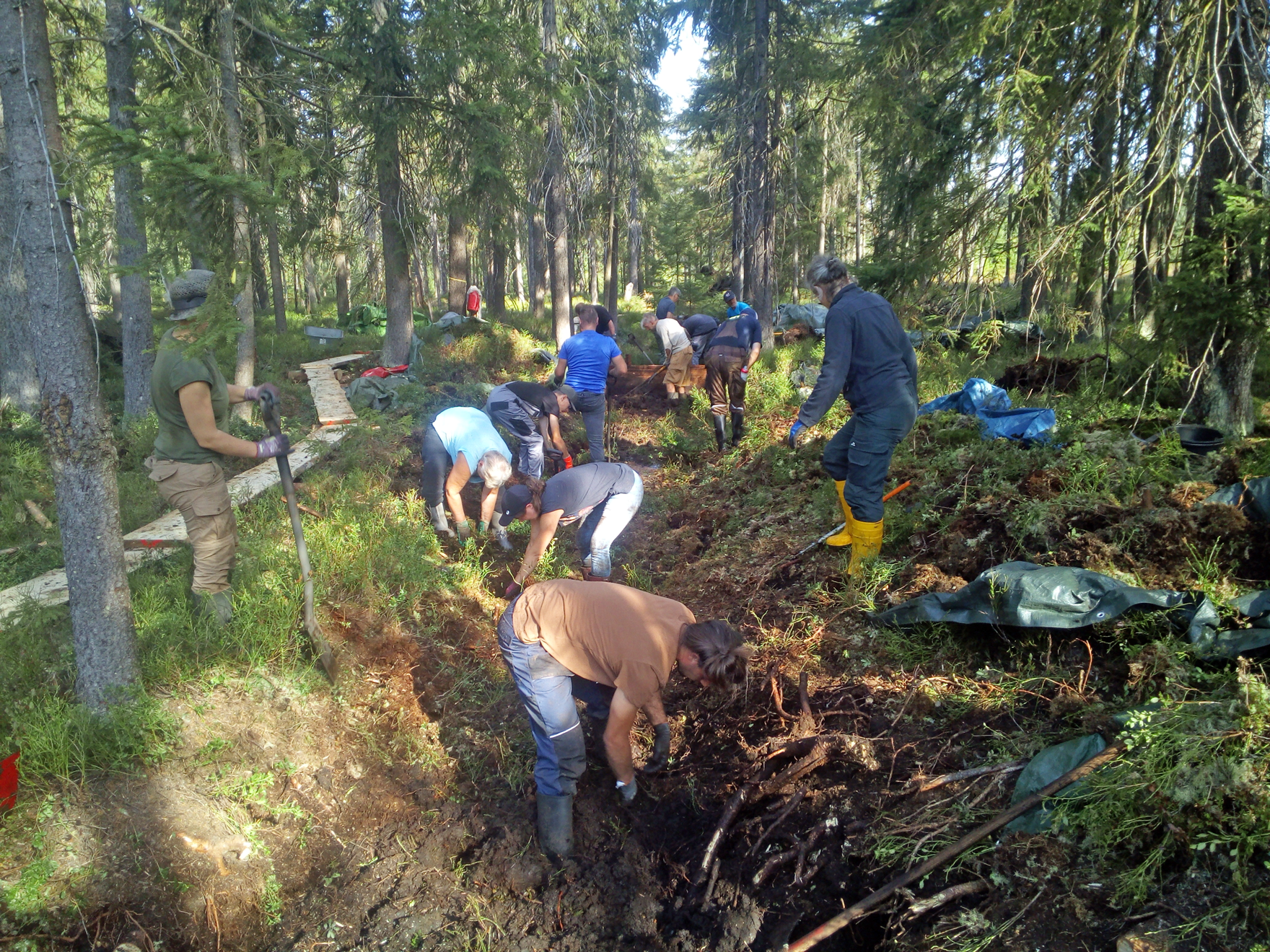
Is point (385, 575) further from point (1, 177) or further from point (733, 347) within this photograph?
point (1, 177)

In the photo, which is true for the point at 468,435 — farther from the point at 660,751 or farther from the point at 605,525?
the point at 660,751

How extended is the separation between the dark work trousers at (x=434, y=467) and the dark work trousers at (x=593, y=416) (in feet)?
6.00

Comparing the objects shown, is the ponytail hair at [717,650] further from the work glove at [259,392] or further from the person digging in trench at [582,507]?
the work glove at [259,392]

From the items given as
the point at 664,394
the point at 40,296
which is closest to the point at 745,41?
the point at 664,394

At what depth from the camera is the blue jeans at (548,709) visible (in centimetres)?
309

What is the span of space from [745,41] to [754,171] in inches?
94.1

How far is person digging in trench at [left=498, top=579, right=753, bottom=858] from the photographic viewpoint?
9.19ft

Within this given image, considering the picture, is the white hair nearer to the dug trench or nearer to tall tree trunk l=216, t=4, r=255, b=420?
the dug trench

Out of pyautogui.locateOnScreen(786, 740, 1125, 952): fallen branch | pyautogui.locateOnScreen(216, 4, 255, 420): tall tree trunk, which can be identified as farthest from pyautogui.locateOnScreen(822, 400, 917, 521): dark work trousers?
pyautogui.locateOnScreen(216, 4, 255, 420): tall tree trunk

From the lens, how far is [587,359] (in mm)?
7199

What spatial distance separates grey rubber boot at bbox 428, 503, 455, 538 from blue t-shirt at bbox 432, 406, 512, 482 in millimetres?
474

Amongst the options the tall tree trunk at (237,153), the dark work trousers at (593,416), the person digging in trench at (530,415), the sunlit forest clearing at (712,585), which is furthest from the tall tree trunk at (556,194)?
the sunlit forest clearing at (712,585)

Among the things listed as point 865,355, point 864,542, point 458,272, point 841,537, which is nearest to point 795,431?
point 841,537

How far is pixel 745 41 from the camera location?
12.1 m
